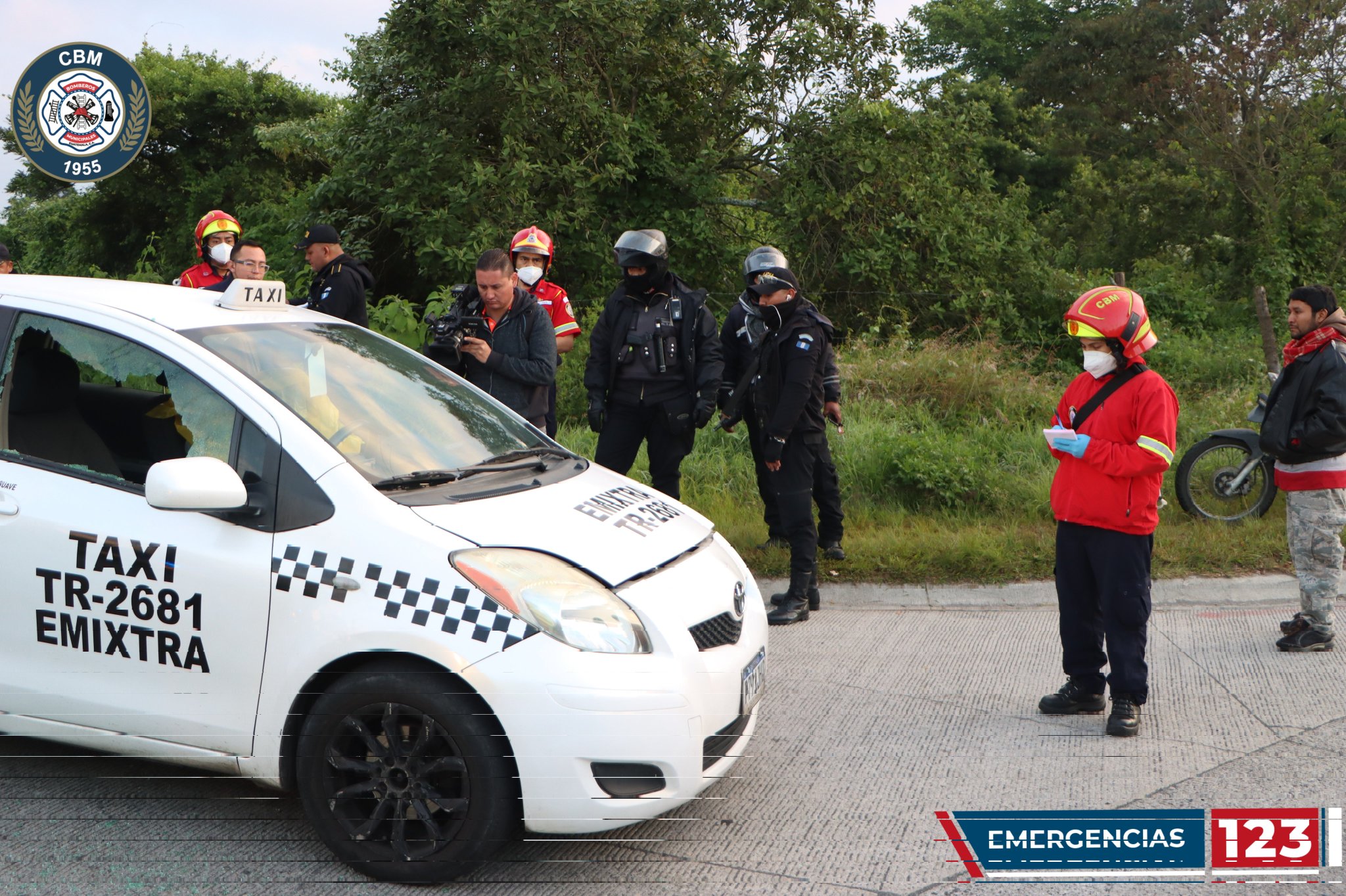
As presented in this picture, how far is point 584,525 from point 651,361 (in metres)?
2.94

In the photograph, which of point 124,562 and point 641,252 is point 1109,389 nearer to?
point 641,252

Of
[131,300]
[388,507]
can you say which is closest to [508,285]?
[131,300]

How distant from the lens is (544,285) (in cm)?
716

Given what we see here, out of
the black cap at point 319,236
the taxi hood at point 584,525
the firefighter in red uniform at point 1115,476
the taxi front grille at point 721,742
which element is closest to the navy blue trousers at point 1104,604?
the firefighter in red uniform at point 1115,476

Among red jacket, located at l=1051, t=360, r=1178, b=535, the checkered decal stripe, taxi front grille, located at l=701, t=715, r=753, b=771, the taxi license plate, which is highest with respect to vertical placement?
red jacket, located at l=1051, t=360, r=1178, b=535

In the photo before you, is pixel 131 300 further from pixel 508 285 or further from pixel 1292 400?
pixel 1292 400

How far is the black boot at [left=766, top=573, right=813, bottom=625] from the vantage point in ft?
20.4

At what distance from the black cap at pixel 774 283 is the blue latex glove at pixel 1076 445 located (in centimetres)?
199

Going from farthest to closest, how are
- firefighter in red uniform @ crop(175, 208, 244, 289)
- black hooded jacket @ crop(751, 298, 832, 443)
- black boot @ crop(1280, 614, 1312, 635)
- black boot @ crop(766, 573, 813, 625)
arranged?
firefighter in red uniform @ crop(175, 208, 244, 289) < black boot @ crop(766, 573, 813, 625) < black hooded jacket @ crop(751, 298, 832, 443) < black boot @ crop(1280, 614, 1312, 635)

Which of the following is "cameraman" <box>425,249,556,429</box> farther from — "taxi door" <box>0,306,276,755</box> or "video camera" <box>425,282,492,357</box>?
"taxi door" <box>0,306,276,755</box>

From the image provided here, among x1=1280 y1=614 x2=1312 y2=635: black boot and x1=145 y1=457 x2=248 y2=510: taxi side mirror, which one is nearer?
x1=145 y1=457 x2=248 y2=510: taxi side mirror

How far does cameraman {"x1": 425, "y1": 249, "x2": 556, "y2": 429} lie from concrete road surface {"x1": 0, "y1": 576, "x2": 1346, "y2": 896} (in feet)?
6.33

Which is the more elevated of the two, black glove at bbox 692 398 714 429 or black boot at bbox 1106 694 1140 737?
black glove at bbox 692 398 714 429

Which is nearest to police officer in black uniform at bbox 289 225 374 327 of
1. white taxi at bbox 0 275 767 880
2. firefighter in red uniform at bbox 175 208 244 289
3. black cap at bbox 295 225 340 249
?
black cap at bbox 295 225 340 249
